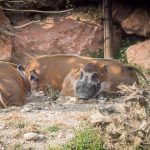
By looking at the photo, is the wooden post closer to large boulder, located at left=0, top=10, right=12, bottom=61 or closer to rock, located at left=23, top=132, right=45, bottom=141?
large boulder, located at left=0, top=10, right=12, bottom=61

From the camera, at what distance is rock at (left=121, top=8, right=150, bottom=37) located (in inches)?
527

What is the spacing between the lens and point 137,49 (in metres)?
13.2

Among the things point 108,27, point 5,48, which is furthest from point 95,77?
point 5,48

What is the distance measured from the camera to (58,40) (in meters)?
13.8

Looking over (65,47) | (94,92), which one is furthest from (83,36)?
(94,92)

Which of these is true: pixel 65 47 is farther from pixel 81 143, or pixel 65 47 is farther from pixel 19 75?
pixel 81 143

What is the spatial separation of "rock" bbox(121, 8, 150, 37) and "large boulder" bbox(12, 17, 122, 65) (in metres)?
0.42

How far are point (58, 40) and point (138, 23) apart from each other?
1889mm

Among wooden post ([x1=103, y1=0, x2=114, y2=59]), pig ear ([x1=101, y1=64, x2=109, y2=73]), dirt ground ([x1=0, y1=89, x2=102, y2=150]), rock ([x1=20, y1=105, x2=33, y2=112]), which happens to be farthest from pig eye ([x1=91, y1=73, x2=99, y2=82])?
wooden post ([x1=103, y1=0, x2=114, y2=59])

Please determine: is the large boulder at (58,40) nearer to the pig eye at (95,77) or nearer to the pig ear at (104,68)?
the pig ear at (104,68)

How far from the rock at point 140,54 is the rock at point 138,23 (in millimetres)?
301

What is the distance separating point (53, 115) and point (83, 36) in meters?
6.55

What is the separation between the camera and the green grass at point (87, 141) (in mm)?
5953

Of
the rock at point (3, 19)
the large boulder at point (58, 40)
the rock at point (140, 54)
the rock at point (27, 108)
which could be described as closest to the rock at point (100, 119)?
the rock at point (27, 108)
